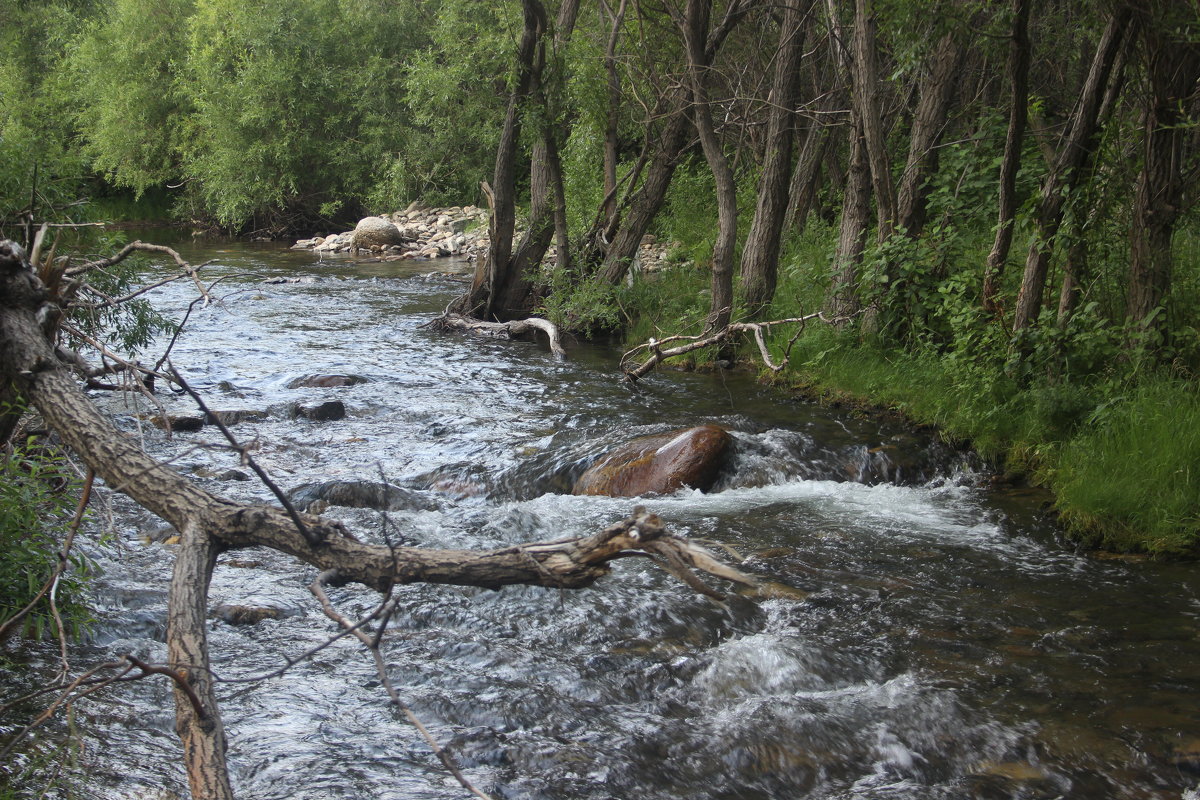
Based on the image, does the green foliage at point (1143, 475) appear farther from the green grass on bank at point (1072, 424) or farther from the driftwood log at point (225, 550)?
the driftwood log at point (225, 550)

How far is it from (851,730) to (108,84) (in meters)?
35.6

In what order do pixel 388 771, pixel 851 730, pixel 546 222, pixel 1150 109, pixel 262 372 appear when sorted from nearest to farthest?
pixel 388 771 → pixel 851 730 → pixel 1150 109 → pixel 262 372 → pixel 546 222

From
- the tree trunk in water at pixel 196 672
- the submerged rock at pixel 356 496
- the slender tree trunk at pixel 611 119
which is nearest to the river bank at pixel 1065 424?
the slender tree trunk at pixel 611 119

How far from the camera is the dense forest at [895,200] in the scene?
6980 mm

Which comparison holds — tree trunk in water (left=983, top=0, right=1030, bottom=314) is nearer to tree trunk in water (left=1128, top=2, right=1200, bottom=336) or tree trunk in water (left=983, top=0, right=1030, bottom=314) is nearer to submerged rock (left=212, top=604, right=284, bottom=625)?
tree trunk in water (left=1128, top=2, right=1200, bottom=336)

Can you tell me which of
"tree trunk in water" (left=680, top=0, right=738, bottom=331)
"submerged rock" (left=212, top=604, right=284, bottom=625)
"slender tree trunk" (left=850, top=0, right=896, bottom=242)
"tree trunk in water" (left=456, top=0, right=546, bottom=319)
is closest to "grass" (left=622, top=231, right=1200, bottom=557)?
"tree trunk in water" (left=680, top=0, right=738, bottom=331)

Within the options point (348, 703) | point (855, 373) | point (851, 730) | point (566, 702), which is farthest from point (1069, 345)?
point (348, 703)

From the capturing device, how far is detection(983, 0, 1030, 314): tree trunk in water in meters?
7.69

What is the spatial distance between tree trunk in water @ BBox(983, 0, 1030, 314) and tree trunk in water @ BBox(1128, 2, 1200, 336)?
101 cm

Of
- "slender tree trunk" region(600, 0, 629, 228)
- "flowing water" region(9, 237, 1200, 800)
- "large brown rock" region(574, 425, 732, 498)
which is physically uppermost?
"slender tree trunk" region(600, 0, 629, 228)

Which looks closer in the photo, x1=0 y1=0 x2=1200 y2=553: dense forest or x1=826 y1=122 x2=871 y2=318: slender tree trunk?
x1=0 y1=0 x2=1200 y2=553: dense forest

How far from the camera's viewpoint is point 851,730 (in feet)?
14.2

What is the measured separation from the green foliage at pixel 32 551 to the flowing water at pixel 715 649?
357 mm

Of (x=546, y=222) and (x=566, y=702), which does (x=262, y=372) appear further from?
(x=566, y=702)
